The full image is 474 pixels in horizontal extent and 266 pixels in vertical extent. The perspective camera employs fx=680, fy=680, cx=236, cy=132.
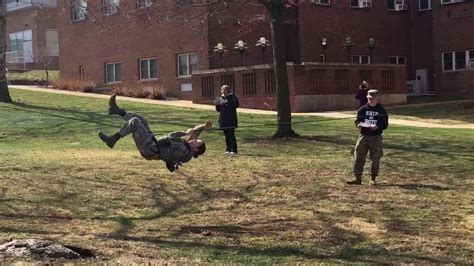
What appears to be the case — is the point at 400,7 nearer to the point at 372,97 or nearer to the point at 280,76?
the point at 280,76

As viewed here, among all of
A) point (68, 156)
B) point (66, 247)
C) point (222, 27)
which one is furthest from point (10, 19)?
point (66, 247)

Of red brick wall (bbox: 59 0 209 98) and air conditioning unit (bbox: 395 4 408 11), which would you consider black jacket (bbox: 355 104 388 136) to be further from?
air conditioning unit (bbox: 395 4 408 11)

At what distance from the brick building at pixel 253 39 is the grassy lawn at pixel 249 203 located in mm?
15545

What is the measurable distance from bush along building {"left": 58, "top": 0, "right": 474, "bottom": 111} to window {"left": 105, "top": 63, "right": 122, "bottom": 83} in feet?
0.19

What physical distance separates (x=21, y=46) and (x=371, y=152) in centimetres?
4839

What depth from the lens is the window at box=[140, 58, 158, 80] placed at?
3641cm

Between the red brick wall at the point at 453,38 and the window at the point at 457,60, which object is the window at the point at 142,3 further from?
the window at the point at 457,60

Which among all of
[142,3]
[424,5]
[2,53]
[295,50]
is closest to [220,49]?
[295,50]

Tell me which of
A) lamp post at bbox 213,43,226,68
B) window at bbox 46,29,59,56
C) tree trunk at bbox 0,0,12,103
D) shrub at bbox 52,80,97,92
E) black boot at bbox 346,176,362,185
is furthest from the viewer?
window at bbox 46,29,59,56

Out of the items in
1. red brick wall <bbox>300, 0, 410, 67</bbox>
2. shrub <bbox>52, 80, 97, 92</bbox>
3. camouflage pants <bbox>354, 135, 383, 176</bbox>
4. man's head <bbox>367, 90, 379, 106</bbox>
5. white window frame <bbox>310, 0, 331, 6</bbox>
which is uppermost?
white window frame <bbox>310, 0, 331, 6</bbox>

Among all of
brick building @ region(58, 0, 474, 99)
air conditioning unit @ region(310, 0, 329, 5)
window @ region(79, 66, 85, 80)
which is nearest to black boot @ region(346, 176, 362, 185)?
brick building @ region(58, 0, 474, 99)

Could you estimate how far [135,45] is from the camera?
37.1 meters

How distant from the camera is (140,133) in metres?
8.28

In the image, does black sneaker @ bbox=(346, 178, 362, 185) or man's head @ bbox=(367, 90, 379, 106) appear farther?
black sneaker @ bbox=(346, 178, 362, 185)
